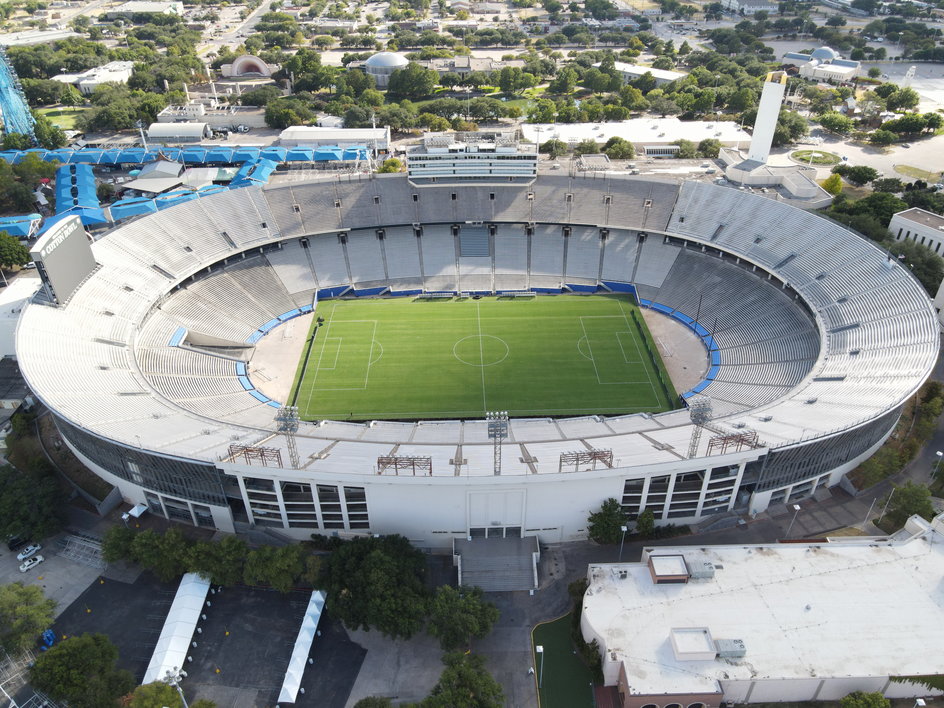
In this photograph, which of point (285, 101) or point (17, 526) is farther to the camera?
point (285, 101)

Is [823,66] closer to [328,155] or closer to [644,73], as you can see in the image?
[644,73]

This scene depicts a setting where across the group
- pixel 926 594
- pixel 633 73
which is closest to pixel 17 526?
pixel 926 594

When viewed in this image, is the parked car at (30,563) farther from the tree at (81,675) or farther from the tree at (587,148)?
the tree at (587,148)

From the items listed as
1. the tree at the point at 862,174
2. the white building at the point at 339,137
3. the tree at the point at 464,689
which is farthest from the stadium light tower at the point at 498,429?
the white building at the point at 339,137

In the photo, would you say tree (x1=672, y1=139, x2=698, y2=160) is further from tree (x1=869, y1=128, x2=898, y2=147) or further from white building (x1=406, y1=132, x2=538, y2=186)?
white building (x1=406, y1=132, x2=538, y2=186)

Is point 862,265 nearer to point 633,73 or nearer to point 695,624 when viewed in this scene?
point 695,624

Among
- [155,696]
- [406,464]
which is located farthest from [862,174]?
[155,696]

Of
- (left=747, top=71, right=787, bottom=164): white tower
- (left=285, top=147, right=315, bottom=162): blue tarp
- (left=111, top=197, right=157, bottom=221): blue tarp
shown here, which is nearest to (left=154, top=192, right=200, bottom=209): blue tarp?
(left=111, top=197, right=157, bottom=221): blue tarp
